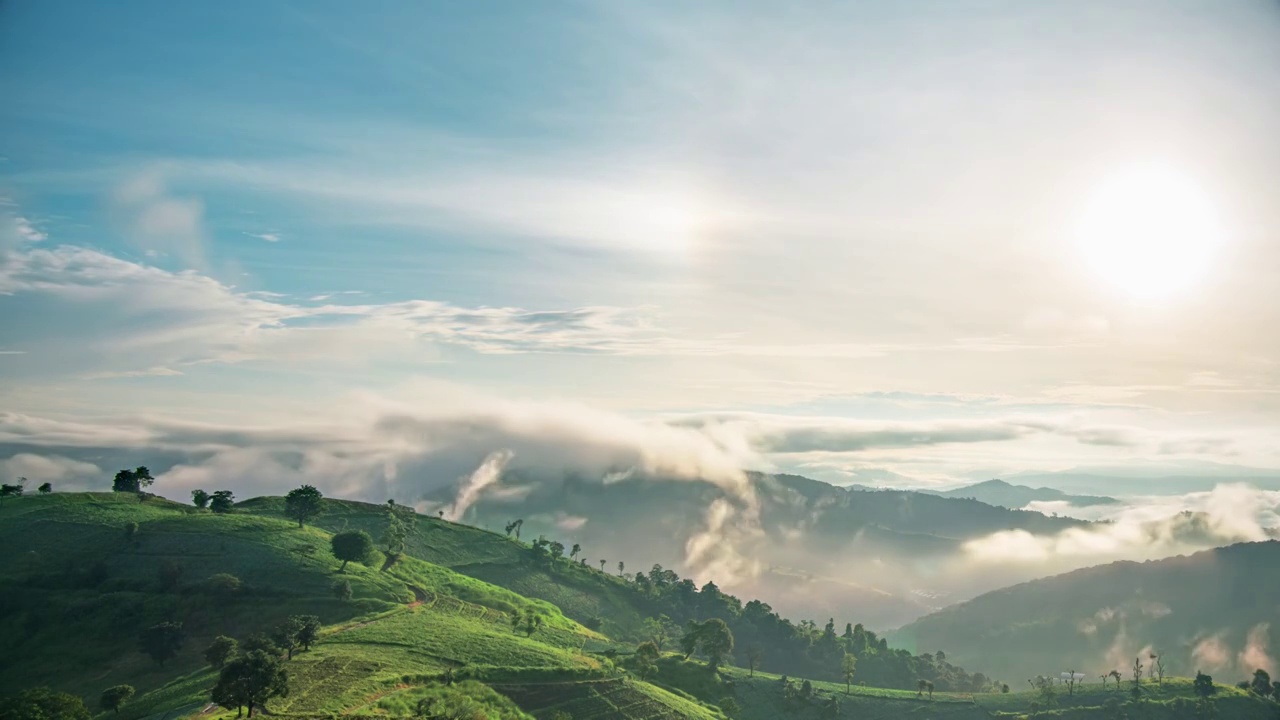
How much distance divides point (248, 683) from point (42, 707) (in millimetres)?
31711

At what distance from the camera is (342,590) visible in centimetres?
18088

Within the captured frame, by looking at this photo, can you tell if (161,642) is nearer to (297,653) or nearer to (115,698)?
(115,698)

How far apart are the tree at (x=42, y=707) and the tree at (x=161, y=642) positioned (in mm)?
41211

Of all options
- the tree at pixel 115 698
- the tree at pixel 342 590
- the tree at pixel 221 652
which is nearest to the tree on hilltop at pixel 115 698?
the tree at pixel 115 698

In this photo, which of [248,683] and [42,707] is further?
[42,707]

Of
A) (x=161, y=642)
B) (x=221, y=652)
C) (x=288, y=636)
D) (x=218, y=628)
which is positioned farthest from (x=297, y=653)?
(x=218, y=628)

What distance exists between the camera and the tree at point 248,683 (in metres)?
102

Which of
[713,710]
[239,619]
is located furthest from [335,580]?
[713,710]

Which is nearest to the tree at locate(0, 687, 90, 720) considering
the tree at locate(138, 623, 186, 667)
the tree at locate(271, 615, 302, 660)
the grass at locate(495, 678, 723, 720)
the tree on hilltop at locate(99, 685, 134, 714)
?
the tree on hilltop at locate(99, 685, 134, 714)

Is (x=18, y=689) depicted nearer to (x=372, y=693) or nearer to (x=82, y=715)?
(x=82, y=715)

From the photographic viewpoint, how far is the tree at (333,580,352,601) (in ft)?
588

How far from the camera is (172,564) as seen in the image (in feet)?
611

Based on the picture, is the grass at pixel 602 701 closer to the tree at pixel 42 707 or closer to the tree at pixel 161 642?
the tree at pixel 42 707

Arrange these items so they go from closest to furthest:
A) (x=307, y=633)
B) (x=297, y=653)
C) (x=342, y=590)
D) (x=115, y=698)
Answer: (x=115, y=698) → (x=297, y=653) → (x=307, y=633) → (x=342, y=590)
